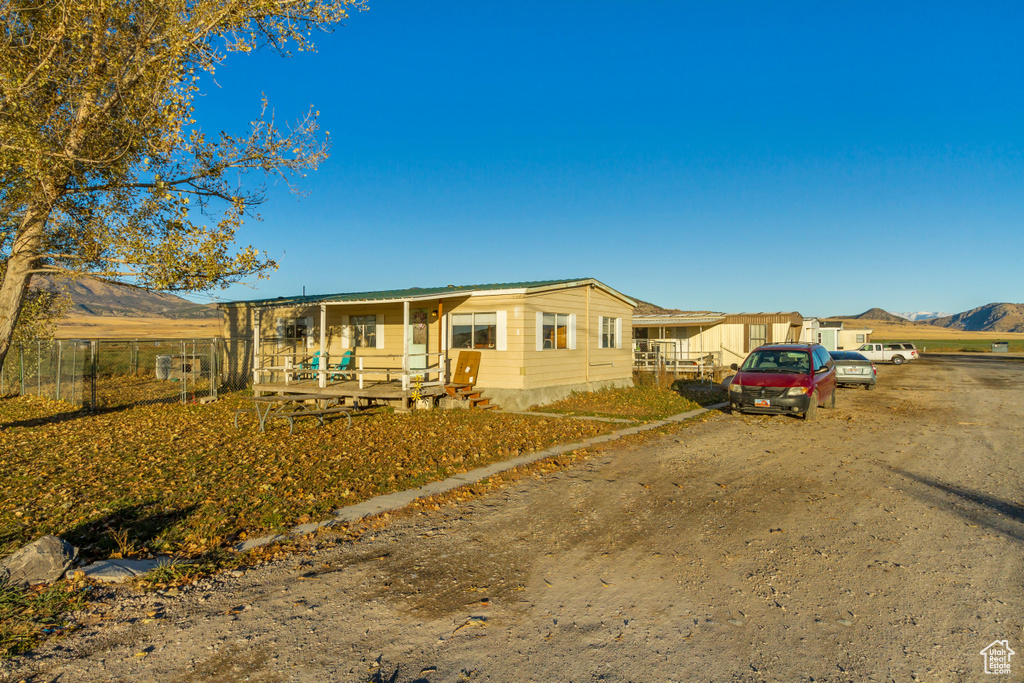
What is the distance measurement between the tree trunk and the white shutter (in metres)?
9.72

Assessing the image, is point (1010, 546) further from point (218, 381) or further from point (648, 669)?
point (218, 381)

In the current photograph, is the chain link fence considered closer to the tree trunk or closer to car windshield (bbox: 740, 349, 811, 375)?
the tree trunk

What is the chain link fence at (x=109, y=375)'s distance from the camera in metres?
15.7

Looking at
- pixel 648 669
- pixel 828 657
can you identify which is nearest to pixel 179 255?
pixel 648 669

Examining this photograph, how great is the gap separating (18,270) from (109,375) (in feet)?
45.2

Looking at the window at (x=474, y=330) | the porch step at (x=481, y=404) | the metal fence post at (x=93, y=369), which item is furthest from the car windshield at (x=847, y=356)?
the metal fence post at (x=93, y=369)

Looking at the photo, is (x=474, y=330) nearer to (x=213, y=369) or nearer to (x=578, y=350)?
(x=578, y=350)

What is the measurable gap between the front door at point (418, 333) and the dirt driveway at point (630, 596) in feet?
34.1

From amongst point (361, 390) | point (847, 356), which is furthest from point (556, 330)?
point (847, 356)

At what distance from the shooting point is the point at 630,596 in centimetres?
425

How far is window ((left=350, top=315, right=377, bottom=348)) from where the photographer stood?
60.2 ft

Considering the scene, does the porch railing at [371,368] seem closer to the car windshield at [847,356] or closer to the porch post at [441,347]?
the porch post at [441,347]

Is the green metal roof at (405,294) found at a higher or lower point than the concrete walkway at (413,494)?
higher

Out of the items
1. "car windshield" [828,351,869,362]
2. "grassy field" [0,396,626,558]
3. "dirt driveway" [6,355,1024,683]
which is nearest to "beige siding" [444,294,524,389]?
"grassy field" [0,396,626,558]
